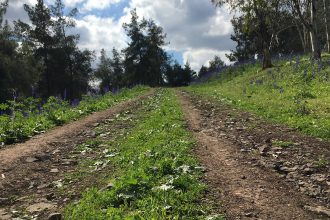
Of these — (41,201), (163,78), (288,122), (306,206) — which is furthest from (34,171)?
(163,78)

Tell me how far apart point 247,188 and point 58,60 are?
64.3 metres

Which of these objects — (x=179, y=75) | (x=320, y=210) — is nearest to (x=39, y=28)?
(x=179, y=75)

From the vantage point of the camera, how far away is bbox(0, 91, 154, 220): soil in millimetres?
6873

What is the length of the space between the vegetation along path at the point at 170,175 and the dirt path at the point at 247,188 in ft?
0.06

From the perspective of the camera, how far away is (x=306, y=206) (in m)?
6.11

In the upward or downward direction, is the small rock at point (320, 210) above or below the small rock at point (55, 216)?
below

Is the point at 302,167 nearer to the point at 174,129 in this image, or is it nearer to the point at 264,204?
the point at 264,204

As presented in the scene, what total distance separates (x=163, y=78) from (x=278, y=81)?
62421 millimetres

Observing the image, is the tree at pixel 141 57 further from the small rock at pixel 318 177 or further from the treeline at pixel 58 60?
the small rock at pixel 318 177

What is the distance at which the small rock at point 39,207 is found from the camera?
21.6ft

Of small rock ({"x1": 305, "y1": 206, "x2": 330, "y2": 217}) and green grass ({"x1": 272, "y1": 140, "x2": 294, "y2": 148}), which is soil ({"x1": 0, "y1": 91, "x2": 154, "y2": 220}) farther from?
green grass ({"x1": 272, "y1": 140, "x2": 294, "y2": 148})

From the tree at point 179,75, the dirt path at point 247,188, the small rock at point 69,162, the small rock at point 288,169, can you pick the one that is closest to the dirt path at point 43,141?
the small rock at point 69,162

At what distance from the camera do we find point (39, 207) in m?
6.73

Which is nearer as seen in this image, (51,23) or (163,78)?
(51,23)
